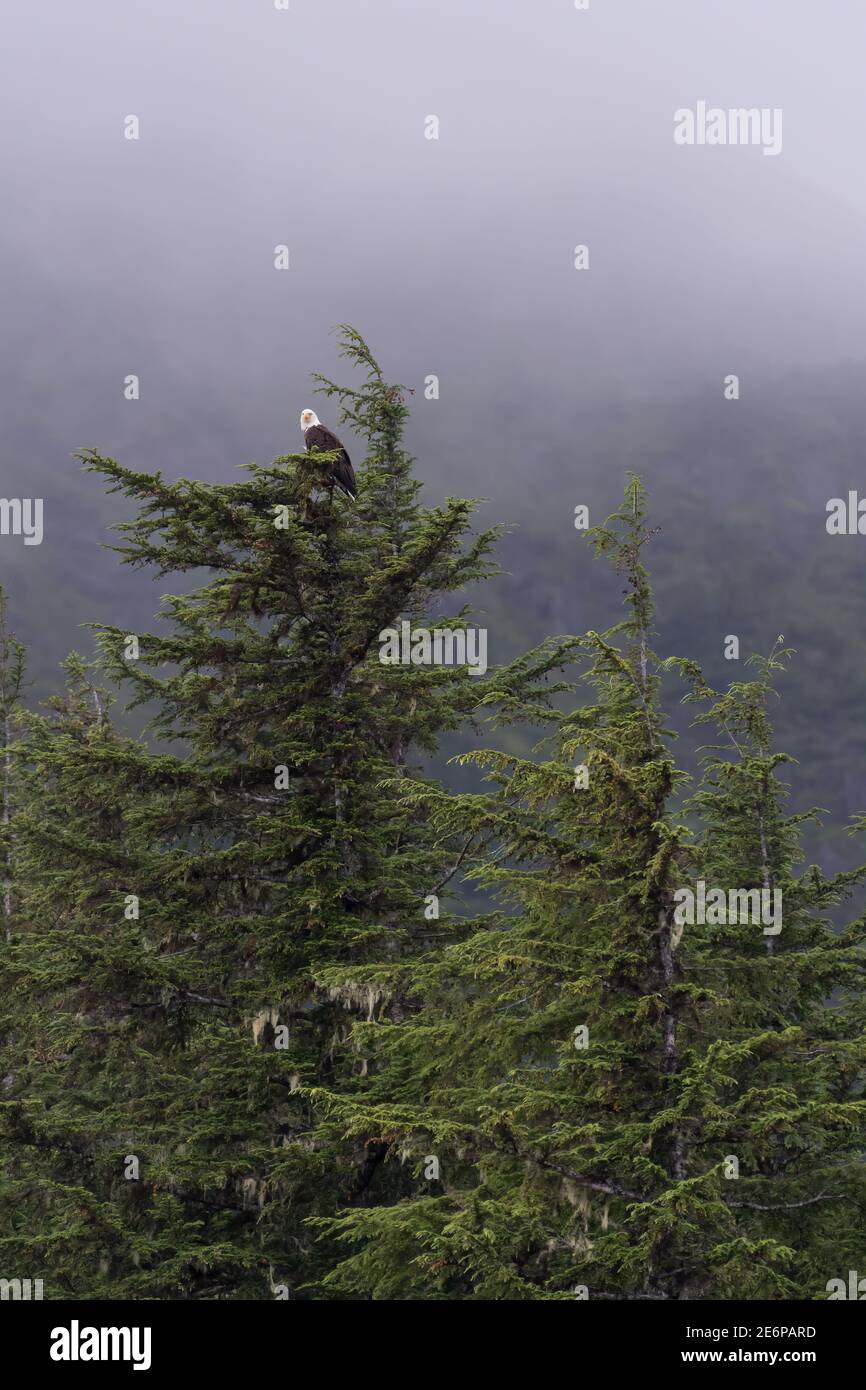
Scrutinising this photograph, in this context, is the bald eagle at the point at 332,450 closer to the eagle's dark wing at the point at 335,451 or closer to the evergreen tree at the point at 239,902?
the eagle's dark wing at the point at 335,451

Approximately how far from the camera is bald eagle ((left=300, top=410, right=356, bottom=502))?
15305 millimetres

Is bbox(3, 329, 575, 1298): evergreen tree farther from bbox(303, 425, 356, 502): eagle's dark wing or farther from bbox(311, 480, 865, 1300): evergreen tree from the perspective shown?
bbox(311, 480, 865, 1300): evergreen tree

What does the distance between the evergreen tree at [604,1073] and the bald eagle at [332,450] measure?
485 cm

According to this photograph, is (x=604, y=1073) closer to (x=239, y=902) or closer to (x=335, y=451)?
(x=239, y=902)

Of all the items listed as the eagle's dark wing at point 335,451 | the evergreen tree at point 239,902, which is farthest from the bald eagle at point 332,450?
the evergreen tree at point 239,902

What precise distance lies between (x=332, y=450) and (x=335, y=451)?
968 mm

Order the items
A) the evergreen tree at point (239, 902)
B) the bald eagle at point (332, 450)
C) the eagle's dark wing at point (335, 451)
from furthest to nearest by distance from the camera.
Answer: the eagle's dark wing at point (335, 451) < the bald eagle at point (332, 450) < the evergreen tree at point (239, 902)

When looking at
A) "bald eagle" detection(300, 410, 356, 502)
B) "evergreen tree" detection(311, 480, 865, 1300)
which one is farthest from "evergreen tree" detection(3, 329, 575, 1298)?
"evergreen tree" detection(311, 480, 865, 1300)

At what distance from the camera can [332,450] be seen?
15617 mm

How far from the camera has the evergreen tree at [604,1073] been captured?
954 centimetres

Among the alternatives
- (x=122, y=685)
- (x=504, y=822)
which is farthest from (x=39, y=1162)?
(x=504, y=822)

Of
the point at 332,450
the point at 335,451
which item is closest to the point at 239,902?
the point at 335,451

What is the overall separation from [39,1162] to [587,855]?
948cm
